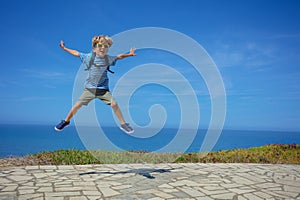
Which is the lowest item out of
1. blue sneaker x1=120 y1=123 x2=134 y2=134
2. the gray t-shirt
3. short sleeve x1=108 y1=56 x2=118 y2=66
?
blue sneaker x1=120 y1=123 x2=134 y2=134

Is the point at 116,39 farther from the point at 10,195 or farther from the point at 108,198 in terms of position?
the point at 10,195

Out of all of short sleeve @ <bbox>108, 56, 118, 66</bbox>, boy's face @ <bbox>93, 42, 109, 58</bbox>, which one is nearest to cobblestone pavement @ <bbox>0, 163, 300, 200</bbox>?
short sleeve @ <bbox>108, 56, 118, 66</bbox>

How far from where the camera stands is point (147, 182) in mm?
5559

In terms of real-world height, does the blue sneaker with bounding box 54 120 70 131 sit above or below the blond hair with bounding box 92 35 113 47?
below

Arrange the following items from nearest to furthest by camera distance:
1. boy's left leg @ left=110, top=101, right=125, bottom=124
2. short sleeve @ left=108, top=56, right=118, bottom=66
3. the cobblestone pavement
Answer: the cobblestone pavement → boy's left leg @ left=110, top=101, right=125, bottom=124 → short sleeve @ left=108, top=56, right=118, bottom=66

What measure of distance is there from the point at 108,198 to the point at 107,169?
7.78 feet

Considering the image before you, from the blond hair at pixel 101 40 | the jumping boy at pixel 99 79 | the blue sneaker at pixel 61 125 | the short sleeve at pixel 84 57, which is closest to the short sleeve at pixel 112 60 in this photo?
the jumping boy at pixel 99 79

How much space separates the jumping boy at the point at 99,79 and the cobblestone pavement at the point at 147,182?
1133 mm

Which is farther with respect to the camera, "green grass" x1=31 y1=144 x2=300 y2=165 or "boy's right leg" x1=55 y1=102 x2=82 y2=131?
"green grass" x1=31 y1=144 x2=300 y2=165

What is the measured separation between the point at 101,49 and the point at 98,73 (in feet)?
1.46

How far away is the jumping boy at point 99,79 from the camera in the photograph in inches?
199

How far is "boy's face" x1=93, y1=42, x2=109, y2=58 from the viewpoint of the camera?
16.5 ft

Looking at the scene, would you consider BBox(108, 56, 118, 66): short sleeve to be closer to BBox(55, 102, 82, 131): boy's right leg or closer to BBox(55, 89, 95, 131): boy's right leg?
BBox(55, 89, 95, 131): boy's right leg

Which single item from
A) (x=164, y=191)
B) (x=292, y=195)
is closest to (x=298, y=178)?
(x=292, y=195)
